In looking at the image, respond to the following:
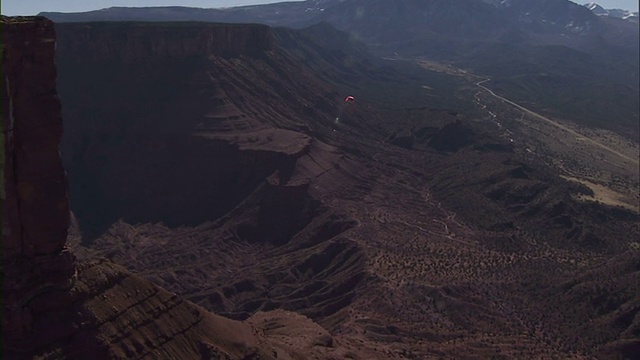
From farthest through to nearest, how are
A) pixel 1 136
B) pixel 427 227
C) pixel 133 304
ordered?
pixel 427 227 < pixel 133 304 < pixel 1 136

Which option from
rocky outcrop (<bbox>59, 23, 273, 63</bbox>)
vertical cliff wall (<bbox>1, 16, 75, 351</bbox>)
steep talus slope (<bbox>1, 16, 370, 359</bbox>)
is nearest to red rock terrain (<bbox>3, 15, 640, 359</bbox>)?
steep talus slope (<bbox>1, 16, 370, 359</bbox>)

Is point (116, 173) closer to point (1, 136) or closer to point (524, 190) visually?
point (524, 190)

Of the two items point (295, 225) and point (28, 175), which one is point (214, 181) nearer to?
point (295, 225)

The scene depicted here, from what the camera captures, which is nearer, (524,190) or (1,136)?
(1,136)

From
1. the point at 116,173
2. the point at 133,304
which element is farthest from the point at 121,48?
the point at 133,304

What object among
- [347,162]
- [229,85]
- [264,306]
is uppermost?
[229,85]

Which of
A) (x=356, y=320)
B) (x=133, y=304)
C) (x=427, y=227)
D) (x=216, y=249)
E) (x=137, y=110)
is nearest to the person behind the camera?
(x=133, y=304)

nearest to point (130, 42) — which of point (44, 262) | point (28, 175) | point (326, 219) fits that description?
point (326, 219)
